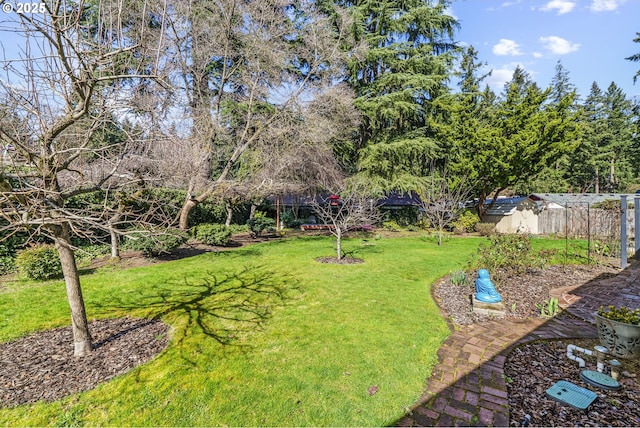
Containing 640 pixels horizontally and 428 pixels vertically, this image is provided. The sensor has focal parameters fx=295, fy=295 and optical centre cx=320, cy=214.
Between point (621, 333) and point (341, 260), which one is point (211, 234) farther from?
point (621, 333)

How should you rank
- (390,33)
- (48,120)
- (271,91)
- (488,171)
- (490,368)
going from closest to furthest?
(48,120) → (490,368) → (271,91) → (488,171) → (390,33)

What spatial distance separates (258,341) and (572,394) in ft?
12.7

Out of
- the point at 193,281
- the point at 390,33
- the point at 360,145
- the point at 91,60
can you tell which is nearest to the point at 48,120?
the point at 91,60

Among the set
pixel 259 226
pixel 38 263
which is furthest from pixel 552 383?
pixel 259 226

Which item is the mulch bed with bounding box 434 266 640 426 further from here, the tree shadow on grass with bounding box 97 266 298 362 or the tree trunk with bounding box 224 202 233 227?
the tree trunk with bounding box 224 202 233 227

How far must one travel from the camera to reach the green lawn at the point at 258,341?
117 inches

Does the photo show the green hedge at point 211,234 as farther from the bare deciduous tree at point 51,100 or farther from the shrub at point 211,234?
the bare deciduous tree at point 51,100

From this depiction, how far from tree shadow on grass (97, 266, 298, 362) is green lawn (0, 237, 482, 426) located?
3 cm

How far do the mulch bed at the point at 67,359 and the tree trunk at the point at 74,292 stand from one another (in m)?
0.15

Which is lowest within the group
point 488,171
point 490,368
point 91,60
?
point 490,368

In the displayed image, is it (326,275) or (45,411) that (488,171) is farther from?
(45,411)

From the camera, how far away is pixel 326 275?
8.15 m

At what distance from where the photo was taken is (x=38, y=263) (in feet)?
24.7

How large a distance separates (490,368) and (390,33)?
21671 millimetres
